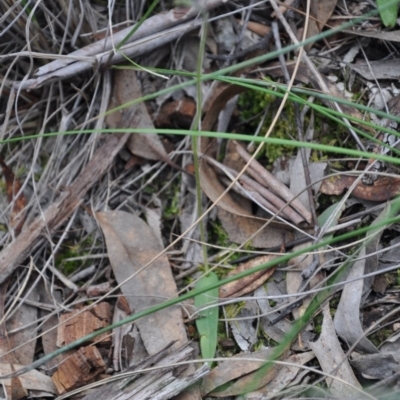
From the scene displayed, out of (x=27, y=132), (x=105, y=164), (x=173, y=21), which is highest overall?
(x=173, y=21)

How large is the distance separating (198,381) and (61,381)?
39 centimetres

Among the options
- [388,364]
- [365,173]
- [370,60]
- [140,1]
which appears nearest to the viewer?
[388,364]

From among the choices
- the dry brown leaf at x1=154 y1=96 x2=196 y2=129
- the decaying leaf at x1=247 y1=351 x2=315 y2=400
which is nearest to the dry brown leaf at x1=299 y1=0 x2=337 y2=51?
the dry brown leaf at x1=154 y1=96 x2=196 y2=129

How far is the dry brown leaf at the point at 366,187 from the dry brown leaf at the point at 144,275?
1.79 ft

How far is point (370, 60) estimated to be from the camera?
5.88 feet

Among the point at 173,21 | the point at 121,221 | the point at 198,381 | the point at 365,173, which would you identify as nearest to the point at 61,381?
the point at 198,381

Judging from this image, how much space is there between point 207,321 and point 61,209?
0.61m

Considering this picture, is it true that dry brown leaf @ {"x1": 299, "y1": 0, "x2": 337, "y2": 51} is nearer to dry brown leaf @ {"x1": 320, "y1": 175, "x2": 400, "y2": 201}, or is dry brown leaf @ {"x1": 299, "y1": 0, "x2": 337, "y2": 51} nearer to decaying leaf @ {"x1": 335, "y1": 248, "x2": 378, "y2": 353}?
dry brown leaf @ {"x1": 320, "y1": 175, "x2": 400, "y2": 201}

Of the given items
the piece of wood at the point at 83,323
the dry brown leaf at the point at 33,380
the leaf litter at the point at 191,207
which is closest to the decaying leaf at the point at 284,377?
the leaf litter at the point at 191,207

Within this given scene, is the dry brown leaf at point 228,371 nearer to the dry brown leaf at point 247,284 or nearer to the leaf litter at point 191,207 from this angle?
the leaf litter at point 191,207

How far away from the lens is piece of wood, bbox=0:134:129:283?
179 centimetres

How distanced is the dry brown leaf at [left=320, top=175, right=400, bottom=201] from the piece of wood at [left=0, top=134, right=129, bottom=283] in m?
0.70

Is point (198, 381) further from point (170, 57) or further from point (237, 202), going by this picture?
point (170, 57)

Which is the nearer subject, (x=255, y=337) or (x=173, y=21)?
(x=255, y=337)
